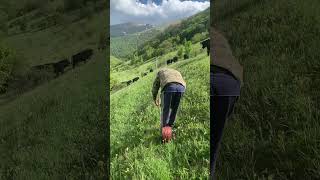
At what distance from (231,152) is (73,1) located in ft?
13.7

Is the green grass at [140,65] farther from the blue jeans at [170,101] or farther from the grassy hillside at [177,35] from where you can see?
the blue jeans at [170,101]

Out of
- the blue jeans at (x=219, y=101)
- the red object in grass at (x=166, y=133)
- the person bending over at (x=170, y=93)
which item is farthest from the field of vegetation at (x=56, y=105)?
the blue jeans at (x=219, y=101)

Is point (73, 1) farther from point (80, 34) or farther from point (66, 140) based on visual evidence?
point (66, 140)

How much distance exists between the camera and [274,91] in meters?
8.81

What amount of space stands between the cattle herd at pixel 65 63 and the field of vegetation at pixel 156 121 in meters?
2.26

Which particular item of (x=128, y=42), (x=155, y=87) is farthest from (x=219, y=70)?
(x=128, y=42)

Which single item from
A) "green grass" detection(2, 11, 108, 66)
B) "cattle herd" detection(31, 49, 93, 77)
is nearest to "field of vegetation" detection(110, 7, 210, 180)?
"green grass" detection(2, 11, 108, 66)

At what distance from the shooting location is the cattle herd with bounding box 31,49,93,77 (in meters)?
9.83

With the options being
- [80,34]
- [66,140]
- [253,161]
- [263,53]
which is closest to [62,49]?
[80,34]

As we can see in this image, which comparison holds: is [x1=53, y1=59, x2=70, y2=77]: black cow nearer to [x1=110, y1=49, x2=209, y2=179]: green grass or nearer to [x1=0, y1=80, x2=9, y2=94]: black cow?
[x1=0, y1=80, x2=9, y2=94]: black cow

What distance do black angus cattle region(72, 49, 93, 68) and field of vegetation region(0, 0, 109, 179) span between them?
8 cm

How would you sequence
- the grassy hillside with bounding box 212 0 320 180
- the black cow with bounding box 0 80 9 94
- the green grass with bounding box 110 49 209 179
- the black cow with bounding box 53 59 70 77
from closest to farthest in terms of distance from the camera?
the green grass with bounding box 110 49 209 179, the grassy hillside with bounding box 212 0 320 180, the black cow with bounding box 53 59 70 77, the black cow with bounding box 0 80 9 94

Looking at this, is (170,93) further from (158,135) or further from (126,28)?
(126,28)

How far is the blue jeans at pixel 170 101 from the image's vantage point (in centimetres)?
722
